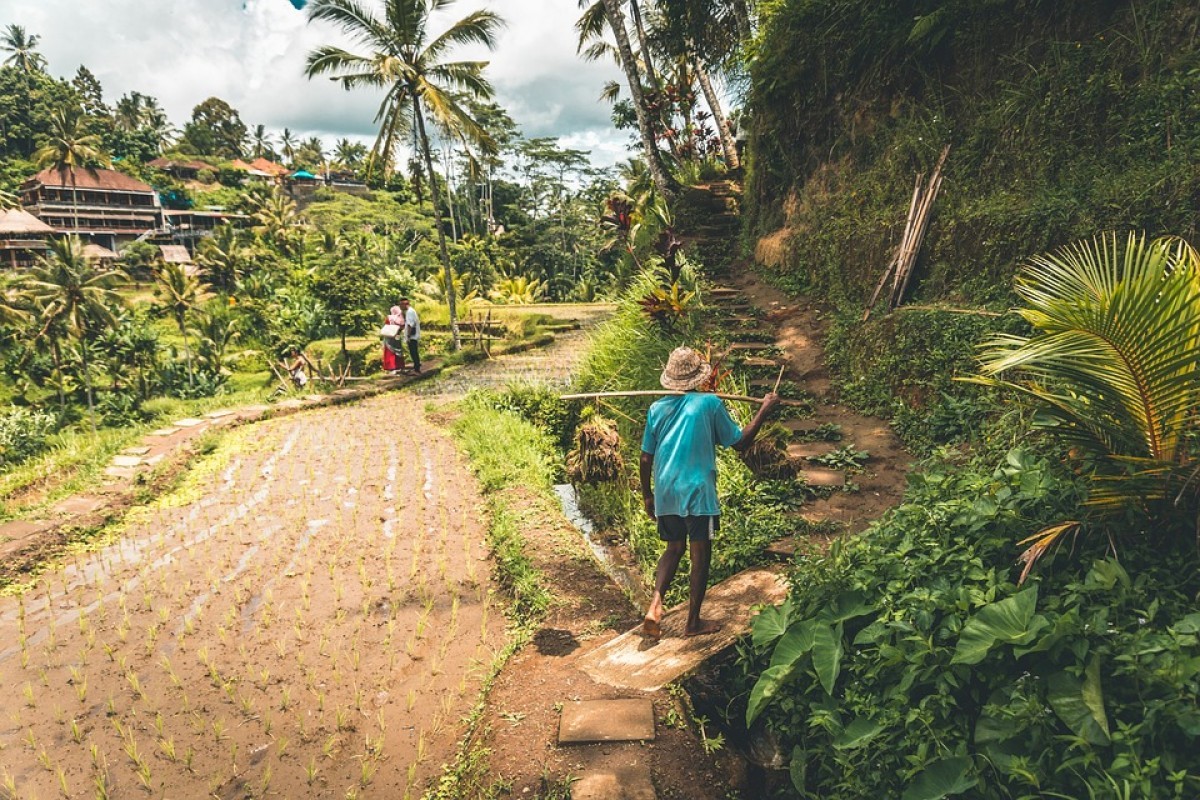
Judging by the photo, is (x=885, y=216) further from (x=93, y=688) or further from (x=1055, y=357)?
(x=93, y=688)

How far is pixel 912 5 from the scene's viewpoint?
647cm

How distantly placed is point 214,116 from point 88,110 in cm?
1191

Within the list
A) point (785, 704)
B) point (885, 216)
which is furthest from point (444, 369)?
point (785, 704)

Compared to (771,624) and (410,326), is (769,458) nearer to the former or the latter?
(771,624)

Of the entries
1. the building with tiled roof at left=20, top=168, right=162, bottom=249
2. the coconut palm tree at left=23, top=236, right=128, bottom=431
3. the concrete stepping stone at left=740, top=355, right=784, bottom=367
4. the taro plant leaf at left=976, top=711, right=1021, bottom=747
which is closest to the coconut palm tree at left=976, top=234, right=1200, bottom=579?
the taro plant leaf at left=976, top=711, right=1021, bottom=747

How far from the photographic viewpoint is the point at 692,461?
3.27m

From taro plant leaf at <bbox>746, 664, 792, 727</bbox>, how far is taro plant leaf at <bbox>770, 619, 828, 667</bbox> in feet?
0.09

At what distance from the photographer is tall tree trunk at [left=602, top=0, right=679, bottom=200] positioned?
425 inches

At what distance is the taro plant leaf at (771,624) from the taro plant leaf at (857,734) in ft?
1.57

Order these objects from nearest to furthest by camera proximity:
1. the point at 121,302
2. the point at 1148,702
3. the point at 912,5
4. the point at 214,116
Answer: the point at 1148,702 < the point at 912,5 < the point at 121,302 < the point at 214,116

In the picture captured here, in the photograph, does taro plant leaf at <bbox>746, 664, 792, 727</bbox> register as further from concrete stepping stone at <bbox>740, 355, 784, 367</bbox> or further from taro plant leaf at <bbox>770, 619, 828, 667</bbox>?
concrete stepping stone at <bbox>740, 355, 784, 367</bbox>

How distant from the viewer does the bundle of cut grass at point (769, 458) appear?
13.2 feet

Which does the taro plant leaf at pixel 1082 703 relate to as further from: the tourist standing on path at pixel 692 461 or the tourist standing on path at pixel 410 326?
the tourist standing on path at pixel 410 326

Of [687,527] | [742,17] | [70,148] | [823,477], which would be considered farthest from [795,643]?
[70,148]
